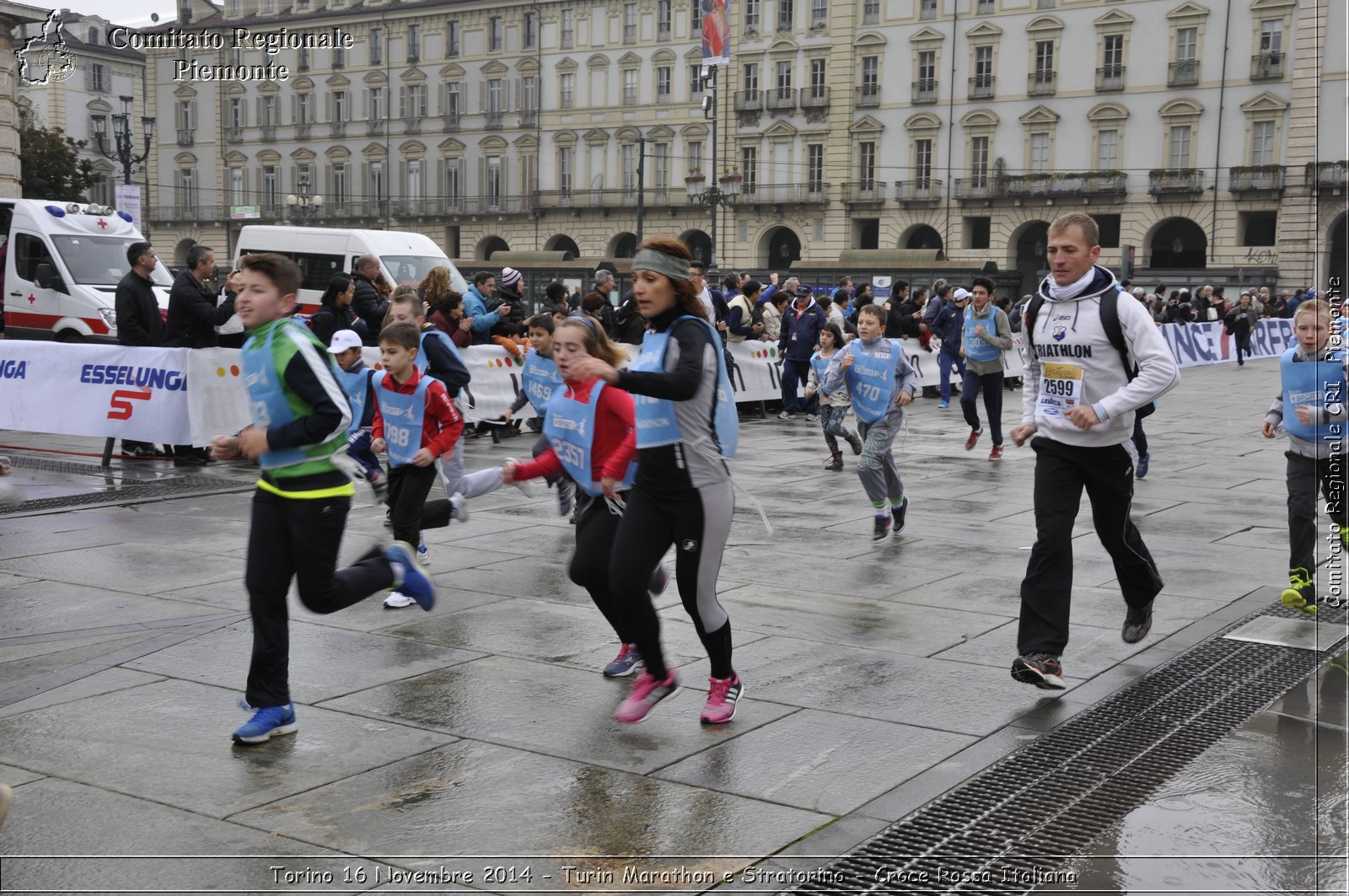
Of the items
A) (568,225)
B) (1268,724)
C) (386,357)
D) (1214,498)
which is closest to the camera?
(1268,724)

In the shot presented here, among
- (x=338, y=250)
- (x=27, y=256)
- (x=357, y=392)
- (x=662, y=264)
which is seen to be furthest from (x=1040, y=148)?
(x=662, y=264)

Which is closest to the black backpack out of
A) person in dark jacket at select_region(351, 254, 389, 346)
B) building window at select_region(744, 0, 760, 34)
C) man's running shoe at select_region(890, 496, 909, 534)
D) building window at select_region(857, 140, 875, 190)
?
man's running shoe at select_region(890, 496, 909, 534)

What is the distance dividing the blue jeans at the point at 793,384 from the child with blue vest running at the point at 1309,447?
1134 centimetres

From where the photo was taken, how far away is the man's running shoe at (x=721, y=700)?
511 centimetres

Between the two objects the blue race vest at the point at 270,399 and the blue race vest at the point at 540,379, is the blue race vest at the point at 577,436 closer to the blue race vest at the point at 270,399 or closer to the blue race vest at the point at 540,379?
the blue race vest at the point at 270,399

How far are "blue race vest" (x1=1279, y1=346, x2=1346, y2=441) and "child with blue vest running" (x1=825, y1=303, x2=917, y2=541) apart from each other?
2624mm

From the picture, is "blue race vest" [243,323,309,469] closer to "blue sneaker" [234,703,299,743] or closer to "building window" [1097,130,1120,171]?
"blue sneaker" [234,703,299,743]

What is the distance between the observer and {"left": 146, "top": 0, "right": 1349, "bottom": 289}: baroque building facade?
5678 cm

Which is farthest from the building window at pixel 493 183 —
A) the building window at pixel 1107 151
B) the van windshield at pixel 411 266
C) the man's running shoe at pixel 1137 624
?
the man's running shoe at pixel 1137 624

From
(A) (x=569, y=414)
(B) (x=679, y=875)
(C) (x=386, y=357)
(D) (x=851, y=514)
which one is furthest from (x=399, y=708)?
(D) (x=851, y=514)

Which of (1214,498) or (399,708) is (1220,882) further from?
(1214,498)

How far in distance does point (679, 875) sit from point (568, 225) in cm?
6960

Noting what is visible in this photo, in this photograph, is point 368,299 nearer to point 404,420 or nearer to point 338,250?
point 404,420

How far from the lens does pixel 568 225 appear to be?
72.0 metres
